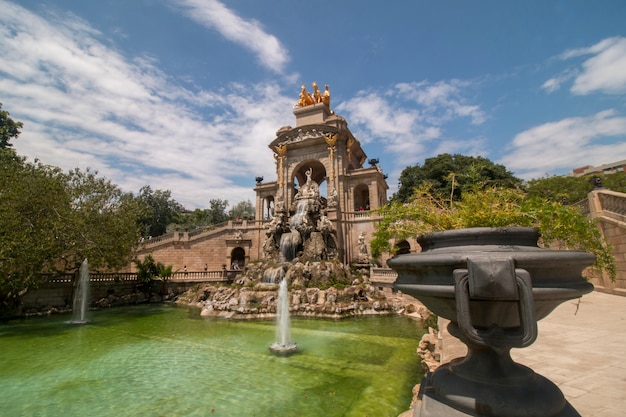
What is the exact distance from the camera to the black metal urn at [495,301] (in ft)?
5.94

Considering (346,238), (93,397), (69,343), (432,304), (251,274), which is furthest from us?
(346,238)

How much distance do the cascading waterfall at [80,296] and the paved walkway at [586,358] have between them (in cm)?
1654

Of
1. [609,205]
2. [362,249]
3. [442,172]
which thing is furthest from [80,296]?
[442,172]

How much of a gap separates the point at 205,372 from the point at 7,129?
3679 cm

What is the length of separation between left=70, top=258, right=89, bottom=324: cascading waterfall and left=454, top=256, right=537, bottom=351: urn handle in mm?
16615

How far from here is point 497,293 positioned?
1.79m

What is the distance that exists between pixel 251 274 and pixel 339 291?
6.66 m

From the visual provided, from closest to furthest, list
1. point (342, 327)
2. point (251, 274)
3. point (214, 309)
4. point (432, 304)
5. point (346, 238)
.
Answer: point (432, 304), point (342, 327), point (214, 309), point (251, 274), point (346, 238)

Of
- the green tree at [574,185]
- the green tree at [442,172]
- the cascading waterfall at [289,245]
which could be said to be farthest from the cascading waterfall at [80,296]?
the green tree at [574,185]

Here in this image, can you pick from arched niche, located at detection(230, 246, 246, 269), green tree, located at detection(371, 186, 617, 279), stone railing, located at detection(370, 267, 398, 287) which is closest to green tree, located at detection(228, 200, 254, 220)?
arched niche, located at detection(230, 246, 246, 269)

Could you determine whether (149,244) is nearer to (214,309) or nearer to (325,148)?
(214,309)

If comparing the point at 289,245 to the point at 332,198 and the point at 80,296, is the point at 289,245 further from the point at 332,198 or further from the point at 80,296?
the point at 80,296

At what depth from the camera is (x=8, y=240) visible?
43.3 ft

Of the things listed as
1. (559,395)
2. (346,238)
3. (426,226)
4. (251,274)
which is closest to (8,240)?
(251,274)
